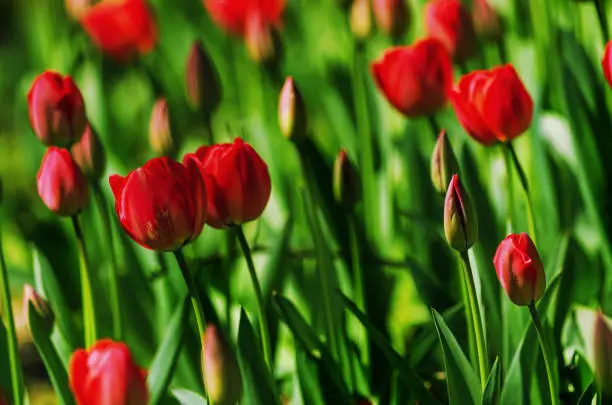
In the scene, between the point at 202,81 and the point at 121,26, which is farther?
the point at 121,26

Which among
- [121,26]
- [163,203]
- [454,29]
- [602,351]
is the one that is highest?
[121,26]

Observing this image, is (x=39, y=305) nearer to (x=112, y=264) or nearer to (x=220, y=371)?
(x=112, y=264)

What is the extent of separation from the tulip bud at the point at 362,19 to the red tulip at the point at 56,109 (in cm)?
64

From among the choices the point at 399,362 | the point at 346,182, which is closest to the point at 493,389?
the point at 399,362

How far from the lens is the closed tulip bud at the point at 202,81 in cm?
139

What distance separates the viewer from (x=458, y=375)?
95 cm

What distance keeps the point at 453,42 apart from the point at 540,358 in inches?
22.1

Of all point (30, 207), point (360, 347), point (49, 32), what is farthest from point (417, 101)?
point (49, 32)

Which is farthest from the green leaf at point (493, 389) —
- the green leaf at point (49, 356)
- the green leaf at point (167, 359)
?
the green leaf at point (49, 356)

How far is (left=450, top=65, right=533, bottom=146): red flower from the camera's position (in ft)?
3.45

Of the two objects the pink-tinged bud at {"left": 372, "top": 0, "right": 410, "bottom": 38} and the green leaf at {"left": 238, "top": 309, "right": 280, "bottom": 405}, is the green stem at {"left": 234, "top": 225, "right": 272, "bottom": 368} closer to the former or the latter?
the green leaf at {"left": 238, "top": 309, "right": 280, "bottom": 405}

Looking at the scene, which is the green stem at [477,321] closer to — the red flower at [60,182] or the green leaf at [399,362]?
the green leaf at [399,362]

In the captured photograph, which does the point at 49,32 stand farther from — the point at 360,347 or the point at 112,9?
the point at 360,347

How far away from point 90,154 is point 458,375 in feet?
1.82
